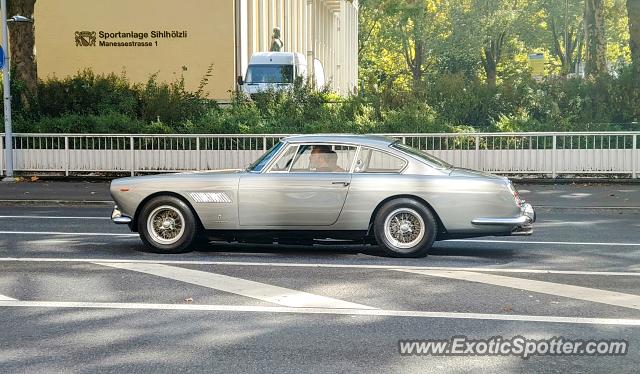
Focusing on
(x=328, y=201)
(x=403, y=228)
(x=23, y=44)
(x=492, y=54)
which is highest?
(x=492, y=54)

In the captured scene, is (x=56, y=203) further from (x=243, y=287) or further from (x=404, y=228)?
(x=243, y=287)

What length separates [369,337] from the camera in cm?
713

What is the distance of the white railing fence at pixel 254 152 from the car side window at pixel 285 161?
35.4ft

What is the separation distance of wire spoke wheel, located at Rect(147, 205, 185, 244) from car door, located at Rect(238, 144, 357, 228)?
0.74 m

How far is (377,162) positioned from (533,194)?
8823 millimetres

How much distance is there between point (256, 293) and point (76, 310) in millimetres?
1551

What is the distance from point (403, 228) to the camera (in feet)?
36.4

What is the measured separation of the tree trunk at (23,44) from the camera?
26.7 meters

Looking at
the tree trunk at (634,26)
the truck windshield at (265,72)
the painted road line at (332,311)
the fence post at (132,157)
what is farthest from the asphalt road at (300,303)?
the truck windshield at (265,72)

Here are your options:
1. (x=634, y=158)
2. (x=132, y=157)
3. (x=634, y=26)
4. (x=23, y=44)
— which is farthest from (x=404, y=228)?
(x=634, y=26)

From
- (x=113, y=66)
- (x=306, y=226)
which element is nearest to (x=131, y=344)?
(x=306, y=226)

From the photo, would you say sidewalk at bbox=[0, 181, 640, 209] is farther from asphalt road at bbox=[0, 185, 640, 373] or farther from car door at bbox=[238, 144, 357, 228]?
car door at bbox=[238, 144, 357, 228]

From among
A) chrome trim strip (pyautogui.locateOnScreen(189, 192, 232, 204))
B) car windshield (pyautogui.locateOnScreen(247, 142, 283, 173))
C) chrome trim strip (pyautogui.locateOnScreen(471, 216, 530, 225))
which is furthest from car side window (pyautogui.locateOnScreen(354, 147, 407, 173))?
chrome trim strip (pyautogui.locateOnScreen(189, 192, 232, 204))

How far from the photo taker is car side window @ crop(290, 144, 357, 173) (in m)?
11.4
